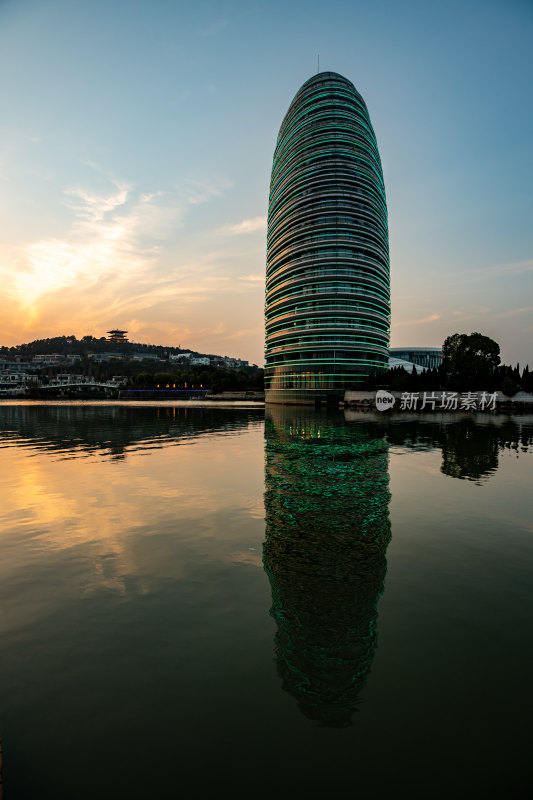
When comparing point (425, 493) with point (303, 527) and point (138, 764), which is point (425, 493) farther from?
point (138, 764)

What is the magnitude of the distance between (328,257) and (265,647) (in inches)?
5868

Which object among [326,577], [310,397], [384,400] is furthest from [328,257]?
[326,577]

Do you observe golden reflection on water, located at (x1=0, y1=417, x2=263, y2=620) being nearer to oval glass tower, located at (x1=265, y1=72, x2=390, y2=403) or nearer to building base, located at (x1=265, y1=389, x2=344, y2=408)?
building base, located at (x1=265, y1=389, x2=344, y2=408)

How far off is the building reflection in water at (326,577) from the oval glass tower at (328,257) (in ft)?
382

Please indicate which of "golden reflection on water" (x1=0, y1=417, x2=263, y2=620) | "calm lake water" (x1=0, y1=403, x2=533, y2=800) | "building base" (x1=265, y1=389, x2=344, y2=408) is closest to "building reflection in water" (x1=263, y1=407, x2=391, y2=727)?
"calm lake water" (x1=0, y1=403, x2=533, y2=800)

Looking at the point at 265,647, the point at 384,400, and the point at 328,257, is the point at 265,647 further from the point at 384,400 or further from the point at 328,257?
the point at 328,257

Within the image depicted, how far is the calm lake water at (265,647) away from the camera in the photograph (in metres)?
4.77

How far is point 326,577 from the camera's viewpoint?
9.95 m

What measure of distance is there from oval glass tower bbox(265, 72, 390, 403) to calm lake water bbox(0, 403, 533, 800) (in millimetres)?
121702

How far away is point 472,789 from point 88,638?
5.96m

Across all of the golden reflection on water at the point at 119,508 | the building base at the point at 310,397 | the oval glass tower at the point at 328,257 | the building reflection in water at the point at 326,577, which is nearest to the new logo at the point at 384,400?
the building base at the point at 310,397

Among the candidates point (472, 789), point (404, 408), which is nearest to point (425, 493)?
point (472, 789)

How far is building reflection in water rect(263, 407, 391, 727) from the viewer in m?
6.22

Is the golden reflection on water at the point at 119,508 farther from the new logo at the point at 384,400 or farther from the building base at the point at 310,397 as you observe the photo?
the building base at the point at 310,397
